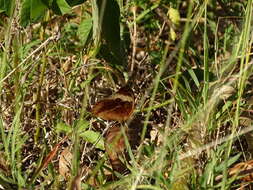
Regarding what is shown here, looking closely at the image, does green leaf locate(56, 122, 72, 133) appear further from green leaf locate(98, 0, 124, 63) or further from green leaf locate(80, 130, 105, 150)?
green leaf locate(98, 0, 124, 63)

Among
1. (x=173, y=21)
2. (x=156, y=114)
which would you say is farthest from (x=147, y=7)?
(x=156, y=114)

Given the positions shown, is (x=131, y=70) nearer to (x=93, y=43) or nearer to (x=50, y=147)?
(x=93, y=43)

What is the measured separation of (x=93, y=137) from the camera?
5.80 ft

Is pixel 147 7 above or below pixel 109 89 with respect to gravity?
above

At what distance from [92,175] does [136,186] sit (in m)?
0.14

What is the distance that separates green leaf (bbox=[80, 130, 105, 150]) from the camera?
5.76 feet

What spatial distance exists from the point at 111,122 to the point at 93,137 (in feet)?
0.29

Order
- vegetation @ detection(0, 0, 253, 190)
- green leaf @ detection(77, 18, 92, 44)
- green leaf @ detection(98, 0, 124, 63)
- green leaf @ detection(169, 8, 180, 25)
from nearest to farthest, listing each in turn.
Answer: vegetation @ detection(0, 0, 253, 190) → green leaf @ detection(98, 0, 124, 63) → green leaf @ detection(77, 18, 92, 44) → green leaf @ detection(169, 8, 180, 25)

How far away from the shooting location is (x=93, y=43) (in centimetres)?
197

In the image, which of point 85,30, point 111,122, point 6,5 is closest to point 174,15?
point 85,30

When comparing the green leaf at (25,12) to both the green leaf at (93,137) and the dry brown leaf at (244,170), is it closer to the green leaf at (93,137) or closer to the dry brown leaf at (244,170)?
the green leaf at (93,137)

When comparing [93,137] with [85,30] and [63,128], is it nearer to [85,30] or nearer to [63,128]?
[63,128]

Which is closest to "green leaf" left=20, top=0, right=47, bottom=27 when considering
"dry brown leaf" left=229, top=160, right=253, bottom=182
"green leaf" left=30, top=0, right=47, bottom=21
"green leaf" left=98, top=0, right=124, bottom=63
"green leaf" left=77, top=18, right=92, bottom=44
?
"green leaf" left=30, top=0, right=47, bottom=21

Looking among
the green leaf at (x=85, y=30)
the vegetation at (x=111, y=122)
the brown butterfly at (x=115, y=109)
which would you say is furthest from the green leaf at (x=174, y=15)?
the brown butterfly at (x=115, y=109)
